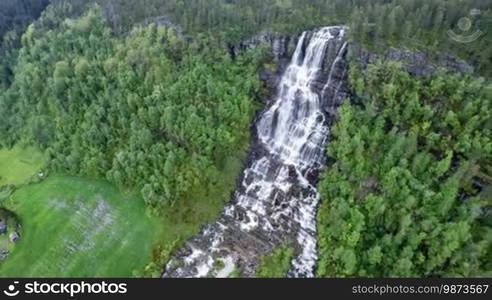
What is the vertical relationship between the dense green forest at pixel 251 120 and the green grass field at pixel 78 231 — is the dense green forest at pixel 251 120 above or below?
above

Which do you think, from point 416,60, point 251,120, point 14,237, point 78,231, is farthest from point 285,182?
point 14,237

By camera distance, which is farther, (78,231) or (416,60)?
(416,60)

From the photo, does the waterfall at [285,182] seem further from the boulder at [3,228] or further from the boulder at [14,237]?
the boulder at [3,228]

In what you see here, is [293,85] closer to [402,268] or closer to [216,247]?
[216,247]

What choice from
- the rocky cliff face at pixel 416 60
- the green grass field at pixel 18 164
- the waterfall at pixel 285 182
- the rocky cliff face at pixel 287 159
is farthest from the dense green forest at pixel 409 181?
the green grass field at pixel 18 164

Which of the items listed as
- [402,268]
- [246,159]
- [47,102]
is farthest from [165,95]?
[402,268]

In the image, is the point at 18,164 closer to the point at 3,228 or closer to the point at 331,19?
the point at 3,228

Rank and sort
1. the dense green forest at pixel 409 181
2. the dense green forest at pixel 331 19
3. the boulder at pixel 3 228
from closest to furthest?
1. the dense green forest at pixel 409 181
2. the boulder at pixel 3 228
3. the dense green forest at pixel 331 19
